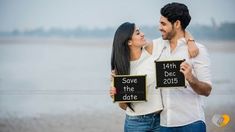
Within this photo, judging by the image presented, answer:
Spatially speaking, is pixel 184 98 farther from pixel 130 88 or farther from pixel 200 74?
pixel 130 88

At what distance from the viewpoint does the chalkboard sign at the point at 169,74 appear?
2.28m

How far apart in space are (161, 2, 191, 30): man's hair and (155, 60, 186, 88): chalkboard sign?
182 mm

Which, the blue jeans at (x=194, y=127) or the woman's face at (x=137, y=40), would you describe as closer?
the blue jeans at (x=194, y=127)

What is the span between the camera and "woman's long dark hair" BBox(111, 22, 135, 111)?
2373 millimetres

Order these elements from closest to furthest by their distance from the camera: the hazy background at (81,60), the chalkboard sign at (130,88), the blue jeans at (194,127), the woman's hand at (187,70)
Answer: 1. the woman's hand at (187,70)
2. the blue jeans at (194,127)
3. the chalkboard sign at (130,88)
4. the hazy background at (81,60)

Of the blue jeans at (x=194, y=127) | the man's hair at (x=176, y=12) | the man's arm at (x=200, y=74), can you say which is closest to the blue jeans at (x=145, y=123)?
the blue jeans at (x=194, y=127)

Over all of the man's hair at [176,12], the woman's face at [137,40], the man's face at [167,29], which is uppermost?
the man's hair at [176,12]

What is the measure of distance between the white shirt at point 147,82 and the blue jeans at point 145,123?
0.07 feet

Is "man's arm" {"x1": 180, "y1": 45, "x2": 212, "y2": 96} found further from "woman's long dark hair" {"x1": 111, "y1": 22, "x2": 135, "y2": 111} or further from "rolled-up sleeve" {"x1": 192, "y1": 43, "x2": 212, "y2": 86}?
"woman's long dark hair" {"x1": 111, "y1": 22, "x2": 135, "y2": 111}

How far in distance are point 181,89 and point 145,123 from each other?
0.71ft

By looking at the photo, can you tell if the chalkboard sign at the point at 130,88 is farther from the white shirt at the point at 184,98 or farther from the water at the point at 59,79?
the water at the point at 59,79

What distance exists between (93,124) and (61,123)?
213 millimetres

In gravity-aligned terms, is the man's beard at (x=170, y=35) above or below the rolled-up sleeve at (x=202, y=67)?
above

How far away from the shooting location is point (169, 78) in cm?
231
